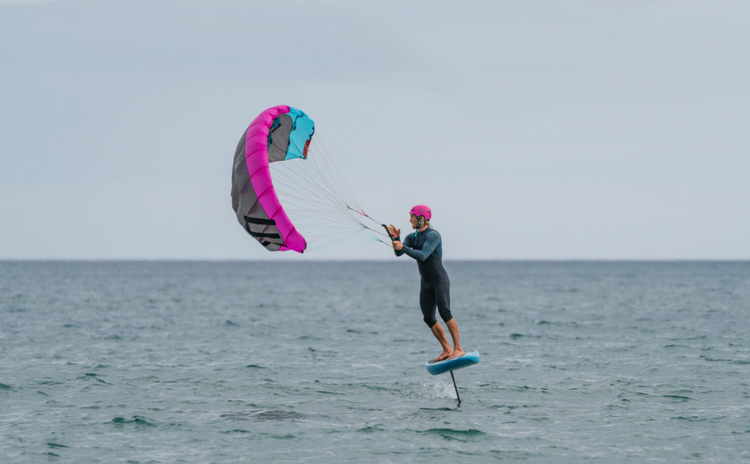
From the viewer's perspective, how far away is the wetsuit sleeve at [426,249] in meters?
12.7

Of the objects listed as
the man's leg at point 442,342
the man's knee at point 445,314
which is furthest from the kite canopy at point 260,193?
the man's leg at point 442,342

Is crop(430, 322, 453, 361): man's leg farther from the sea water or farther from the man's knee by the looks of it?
the sea water

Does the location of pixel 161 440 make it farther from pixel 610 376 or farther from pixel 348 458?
pixel 610 376

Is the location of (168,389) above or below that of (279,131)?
below

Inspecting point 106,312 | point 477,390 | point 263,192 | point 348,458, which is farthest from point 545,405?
point 106,312

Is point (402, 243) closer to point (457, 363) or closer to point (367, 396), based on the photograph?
point (457, 363)

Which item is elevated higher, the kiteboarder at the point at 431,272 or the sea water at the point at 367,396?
the kiteboarder at the point at 431,272

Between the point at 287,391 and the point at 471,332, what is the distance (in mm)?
17440

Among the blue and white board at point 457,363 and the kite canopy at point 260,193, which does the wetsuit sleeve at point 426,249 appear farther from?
the blue and white board at point 457,363

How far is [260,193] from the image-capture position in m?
12.9

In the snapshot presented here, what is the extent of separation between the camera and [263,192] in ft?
42.4

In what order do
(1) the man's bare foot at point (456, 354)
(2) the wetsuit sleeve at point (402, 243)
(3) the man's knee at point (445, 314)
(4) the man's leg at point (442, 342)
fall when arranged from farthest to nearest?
(4) the man's leg at point (442, 342) → (1) the man's bare foot at point (456, 354) → (3) the man's knee at point (445, 314) → (2) the wetsuit sleeve at point (402, 243)

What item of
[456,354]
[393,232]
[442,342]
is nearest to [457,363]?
[456,354]

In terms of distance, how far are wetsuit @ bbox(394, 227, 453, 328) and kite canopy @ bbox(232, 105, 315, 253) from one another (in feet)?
7.27
